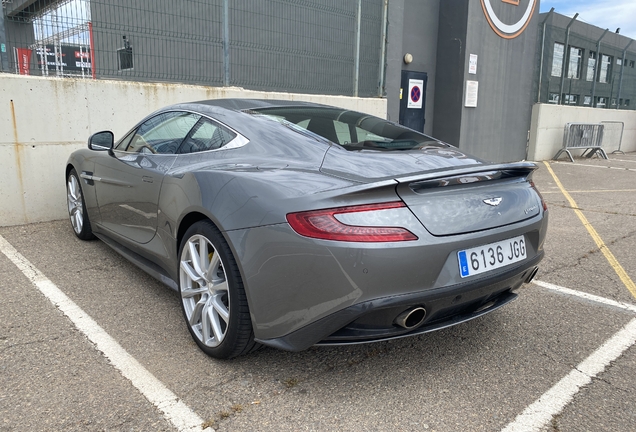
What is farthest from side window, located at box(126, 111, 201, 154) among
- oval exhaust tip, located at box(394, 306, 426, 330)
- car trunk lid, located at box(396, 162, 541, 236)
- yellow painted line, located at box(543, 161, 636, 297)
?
yellow painted line, located at box(543, 161, 636, 297)

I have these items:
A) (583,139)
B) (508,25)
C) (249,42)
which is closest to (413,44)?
(508,25)

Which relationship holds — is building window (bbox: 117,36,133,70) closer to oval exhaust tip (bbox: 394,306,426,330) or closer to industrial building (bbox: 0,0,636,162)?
industrial building (bbox: 0,0,636,162)

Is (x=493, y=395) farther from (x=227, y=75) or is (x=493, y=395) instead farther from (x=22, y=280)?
(x=227, y=75)

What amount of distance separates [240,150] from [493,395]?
1809 mm

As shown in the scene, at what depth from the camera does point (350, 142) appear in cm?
285

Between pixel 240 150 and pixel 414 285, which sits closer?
pixel 414 285

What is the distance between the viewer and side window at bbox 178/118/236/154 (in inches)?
119

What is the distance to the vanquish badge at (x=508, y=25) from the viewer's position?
38.8 feet

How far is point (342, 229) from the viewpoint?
82.5 inches

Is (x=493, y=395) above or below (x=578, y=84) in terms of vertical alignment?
below

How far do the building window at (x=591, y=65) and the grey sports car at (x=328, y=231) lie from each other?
48.2ft

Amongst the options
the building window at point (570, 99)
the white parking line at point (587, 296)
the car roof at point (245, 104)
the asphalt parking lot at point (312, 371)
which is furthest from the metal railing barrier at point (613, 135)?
the car roof at point (245, 104)

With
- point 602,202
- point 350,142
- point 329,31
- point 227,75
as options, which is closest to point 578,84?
point 602,202

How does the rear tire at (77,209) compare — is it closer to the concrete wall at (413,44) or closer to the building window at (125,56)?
the building window at (125,56)
